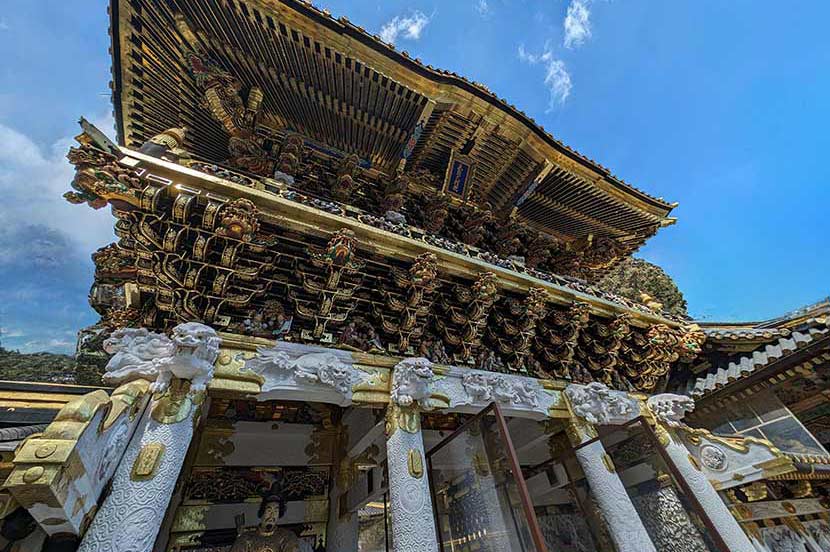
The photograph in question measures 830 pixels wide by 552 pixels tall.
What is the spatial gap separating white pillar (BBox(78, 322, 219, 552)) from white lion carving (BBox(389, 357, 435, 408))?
2.06 m

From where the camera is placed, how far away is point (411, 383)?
404cm

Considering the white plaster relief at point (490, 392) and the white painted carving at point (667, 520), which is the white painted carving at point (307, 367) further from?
the white painted carving at point (667, 520)

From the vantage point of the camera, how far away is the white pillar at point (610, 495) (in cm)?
424

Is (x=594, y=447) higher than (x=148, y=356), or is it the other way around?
(x=148, y=356)

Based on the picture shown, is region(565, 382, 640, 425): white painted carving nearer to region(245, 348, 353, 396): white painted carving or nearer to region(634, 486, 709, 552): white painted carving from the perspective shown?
region(634, 486, 709, 552): white painted carving

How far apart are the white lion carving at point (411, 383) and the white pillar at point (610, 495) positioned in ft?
9.02

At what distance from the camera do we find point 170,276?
349 centimetres

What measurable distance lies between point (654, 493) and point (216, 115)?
28.4 ft

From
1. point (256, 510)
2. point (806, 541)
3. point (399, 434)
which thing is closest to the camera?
point (399, 434)

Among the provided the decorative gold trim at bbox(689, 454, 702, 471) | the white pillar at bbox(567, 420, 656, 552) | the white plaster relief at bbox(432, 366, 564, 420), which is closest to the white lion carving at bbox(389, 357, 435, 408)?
the white plaster relief at bbox(432, 366, 564, 420)

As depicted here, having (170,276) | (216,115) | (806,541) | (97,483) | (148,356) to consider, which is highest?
(216,115)

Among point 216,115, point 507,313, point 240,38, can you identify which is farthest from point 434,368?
point 240,38

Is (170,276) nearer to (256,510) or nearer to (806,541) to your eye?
(256,510)

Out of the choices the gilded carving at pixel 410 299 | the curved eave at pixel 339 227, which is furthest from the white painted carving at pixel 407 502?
the curved eave at pixel 339 227
